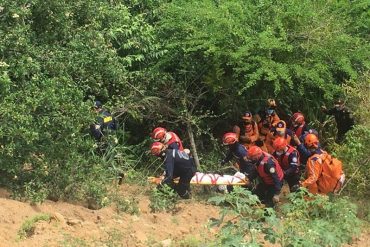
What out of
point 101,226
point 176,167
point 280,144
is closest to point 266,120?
point 280,144

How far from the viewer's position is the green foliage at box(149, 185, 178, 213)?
7.90 m

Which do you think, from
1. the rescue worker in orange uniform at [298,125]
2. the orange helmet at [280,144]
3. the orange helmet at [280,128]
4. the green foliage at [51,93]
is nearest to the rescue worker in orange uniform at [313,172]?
the orange helmet at [280,144]

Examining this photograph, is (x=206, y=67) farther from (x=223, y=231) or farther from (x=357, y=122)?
(x=223, y=231)

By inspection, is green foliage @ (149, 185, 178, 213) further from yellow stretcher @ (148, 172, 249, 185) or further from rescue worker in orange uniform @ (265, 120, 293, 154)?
rescue worker in orange uniform @ (265, 120, 293, 154)

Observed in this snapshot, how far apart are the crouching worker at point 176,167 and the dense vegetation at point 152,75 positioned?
0.96m

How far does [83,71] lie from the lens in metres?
8.35

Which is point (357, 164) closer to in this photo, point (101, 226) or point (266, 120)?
point (266, 120)

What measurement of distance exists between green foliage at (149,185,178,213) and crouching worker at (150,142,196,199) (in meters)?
0.38

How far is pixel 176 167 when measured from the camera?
8.72 metres

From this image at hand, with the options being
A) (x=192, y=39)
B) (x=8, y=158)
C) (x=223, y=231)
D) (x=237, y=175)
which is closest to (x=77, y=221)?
(x=8, y=158)

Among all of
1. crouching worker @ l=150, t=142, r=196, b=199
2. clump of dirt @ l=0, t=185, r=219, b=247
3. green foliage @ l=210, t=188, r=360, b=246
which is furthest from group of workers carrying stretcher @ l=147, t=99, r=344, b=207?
green foliage @ l=210, t=188, r=360, b=246

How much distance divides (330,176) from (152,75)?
4119 mm

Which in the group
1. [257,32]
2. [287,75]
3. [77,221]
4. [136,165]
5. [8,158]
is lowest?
[136,165]

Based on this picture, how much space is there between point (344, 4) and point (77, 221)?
8.10 metres
